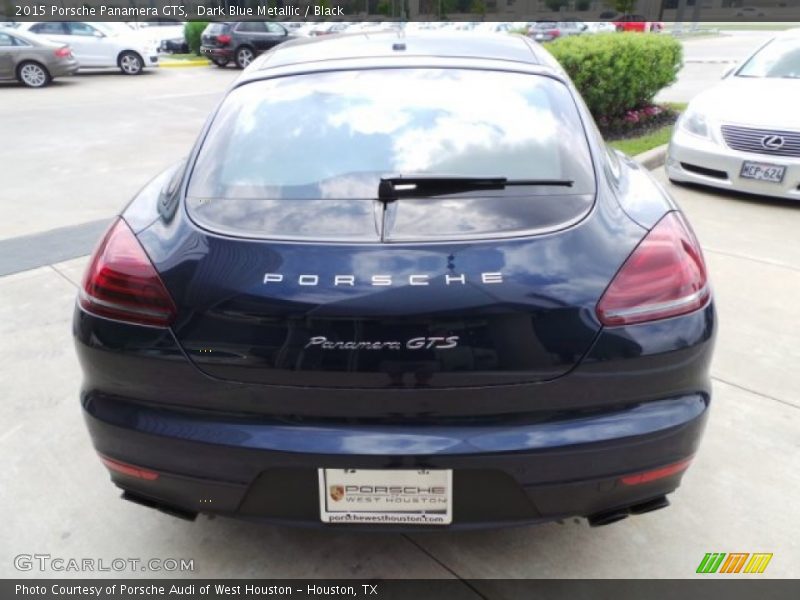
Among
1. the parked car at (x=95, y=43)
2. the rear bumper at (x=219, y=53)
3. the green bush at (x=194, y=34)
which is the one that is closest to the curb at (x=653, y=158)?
the parked car at (x=95, y=43)

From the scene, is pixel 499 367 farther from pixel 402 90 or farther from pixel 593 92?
pixel 593 92

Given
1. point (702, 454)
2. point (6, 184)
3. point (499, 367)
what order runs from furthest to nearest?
point (6, 184)
point (702, 454)
point (499, 367)

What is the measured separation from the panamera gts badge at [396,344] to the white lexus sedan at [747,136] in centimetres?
525

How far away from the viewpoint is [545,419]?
169cm

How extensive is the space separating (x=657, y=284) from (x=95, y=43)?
1855cm

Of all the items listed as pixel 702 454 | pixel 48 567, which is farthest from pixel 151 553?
pixel 702 454

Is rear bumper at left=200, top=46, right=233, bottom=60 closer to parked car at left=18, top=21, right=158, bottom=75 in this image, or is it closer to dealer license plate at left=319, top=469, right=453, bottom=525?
parked car at left=18, top=21, right=158, bottom=75

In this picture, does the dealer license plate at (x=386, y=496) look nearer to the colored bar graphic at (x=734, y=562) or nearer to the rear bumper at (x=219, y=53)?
the colored bar graphic at (x=734, y=562)

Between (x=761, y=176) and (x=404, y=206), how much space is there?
5097 mm

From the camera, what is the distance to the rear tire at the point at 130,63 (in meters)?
17.2

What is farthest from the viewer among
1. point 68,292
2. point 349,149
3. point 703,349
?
point 68,292

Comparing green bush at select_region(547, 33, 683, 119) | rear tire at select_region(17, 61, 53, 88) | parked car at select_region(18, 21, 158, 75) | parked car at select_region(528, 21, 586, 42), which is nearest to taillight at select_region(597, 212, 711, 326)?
green bush at select_region(547, 33, 683, 119)

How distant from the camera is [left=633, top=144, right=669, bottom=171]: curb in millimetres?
7223

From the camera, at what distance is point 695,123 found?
6.29 metres
